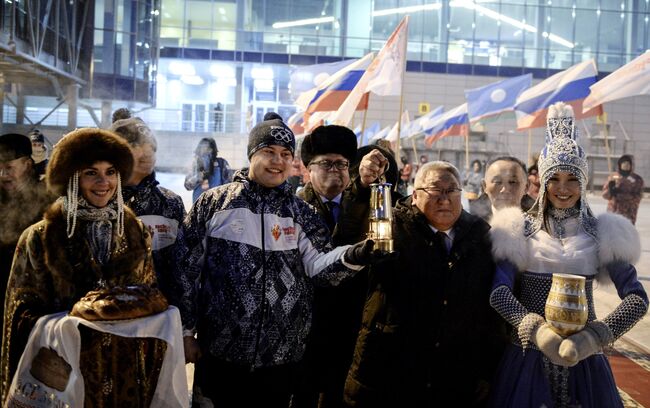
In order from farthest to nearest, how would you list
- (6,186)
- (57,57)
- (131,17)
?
(131,17), (57,57), (6,186)

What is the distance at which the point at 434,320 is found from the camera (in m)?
3.20

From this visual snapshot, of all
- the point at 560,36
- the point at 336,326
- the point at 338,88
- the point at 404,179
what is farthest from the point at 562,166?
the point at 560,36

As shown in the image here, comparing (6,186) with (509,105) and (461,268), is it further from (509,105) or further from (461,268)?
(509,105)

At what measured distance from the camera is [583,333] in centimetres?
274

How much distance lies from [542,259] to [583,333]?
1.55ft

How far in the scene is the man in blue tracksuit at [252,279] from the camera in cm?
311

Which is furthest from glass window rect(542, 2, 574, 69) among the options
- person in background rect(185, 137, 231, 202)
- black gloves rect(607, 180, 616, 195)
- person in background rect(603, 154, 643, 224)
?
person in background rect(185, 137, 231, 202)

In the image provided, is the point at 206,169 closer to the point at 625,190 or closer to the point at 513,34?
the point at 625,190

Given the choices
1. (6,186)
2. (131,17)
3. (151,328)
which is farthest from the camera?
(131,17)

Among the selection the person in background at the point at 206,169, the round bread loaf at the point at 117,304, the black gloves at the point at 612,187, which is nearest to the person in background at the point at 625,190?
the black gloves at the point at 612,187

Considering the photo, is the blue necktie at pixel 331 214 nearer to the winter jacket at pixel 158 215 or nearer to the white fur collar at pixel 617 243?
the winter jacket at pixel 158 215

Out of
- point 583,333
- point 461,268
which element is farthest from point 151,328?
point 583,333

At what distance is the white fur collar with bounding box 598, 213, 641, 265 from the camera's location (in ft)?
9.90

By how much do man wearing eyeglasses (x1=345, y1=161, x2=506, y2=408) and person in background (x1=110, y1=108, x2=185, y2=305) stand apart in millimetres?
1238
